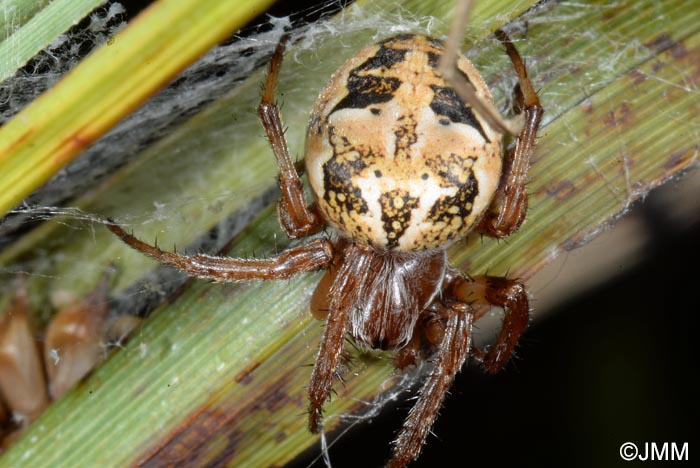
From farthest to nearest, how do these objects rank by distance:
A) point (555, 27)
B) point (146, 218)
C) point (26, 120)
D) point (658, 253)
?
1. point (658, 253)
2. point (146, 218)
3. point (555, 27)
4. point (26, 120)

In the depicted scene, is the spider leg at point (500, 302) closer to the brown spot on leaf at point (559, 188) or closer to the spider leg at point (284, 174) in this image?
the brown spot on leaf at point (559, 188)

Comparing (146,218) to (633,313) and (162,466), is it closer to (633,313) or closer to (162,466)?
(162,466)

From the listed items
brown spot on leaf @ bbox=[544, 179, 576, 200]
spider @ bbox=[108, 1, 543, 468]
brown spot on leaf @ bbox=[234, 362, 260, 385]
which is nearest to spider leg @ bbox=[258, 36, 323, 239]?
spider @ bbox=[108, 1, 543, 468]

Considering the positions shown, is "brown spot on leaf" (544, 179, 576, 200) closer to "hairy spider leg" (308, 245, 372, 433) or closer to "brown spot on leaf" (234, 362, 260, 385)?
"hairy spider leg" (308, 245, 372, 433)

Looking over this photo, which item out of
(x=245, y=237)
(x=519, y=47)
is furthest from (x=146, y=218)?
(x=519, y=47)

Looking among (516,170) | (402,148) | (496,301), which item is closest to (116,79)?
(402,148)

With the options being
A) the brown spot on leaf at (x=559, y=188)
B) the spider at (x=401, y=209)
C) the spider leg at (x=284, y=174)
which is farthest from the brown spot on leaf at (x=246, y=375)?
the brown spot on leaf at (x=559, y=188)

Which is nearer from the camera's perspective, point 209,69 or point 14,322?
point 209,69
